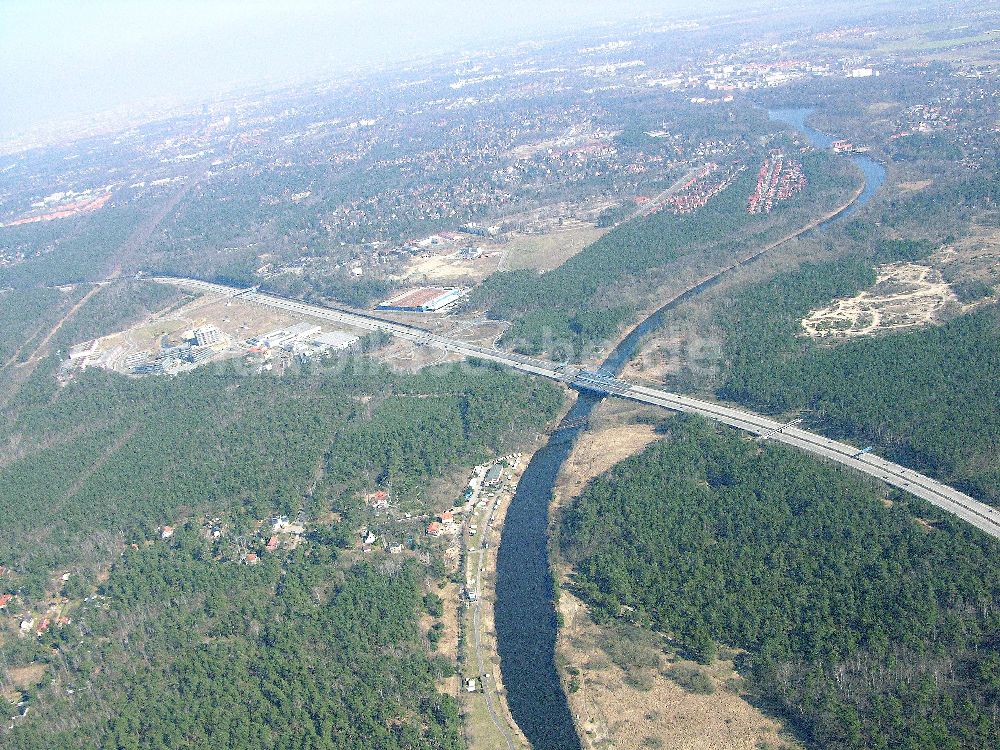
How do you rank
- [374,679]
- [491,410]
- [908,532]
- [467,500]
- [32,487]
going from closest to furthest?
[374,679]
[908,532]
[467,500]
[32,487]
[491,410]

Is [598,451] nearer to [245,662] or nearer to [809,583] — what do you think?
[809,583]

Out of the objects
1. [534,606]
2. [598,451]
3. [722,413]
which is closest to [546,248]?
[722,413]

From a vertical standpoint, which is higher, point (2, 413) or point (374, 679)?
point (2, 413)

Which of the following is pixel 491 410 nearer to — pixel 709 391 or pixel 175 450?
pixel 709 391

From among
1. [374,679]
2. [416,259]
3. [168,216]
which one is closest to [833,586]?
[374,679]

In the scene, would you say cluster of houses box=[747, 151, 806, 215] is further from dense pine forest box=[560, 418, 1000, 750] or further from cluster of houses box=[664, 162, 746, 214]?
dense pine forest box=[560, 418, 1000, 750]

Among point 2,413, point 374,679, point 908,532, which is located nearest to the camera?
point 374,679
